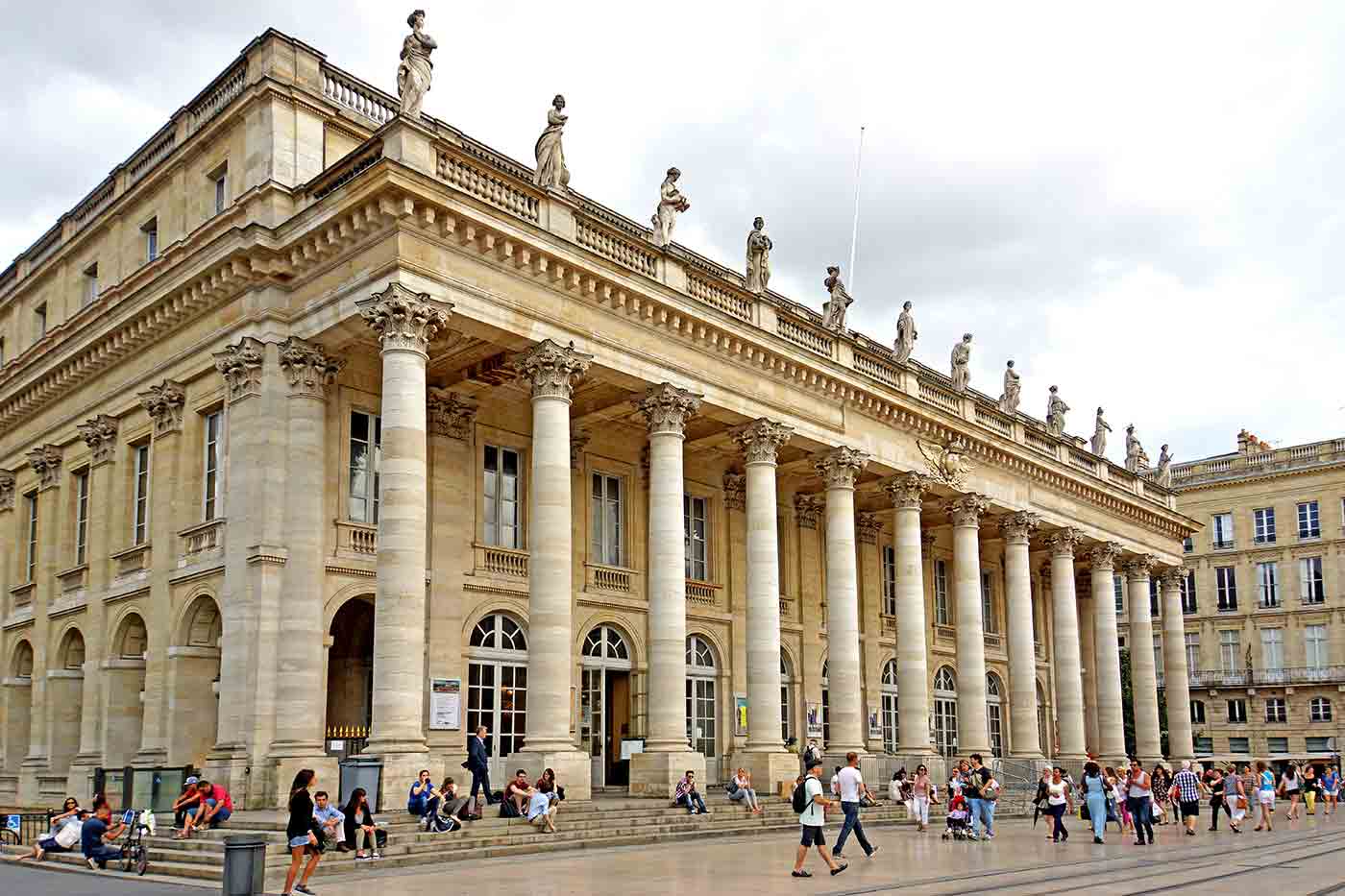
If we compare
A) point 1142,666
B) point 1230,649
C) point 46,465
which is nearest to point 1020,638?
point 1142,666

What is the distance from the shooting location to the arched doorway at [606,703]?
91.0ft

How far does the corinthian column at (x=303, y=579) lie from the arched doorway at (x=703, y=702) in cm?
1043

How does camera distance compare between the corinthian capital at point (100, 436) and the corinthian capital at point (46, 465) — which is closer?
the corinthian capital at point (100, 436)

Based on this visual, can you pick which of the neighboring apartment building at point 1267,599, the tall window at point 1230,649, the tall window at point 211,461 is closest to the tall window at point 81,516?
the tall window at point 211,461

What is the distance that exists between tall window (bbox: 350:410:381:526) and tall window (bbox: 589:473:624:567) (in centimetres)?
583

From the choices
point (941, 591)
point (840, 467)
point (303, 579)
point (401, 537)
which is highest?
point (840, 467)

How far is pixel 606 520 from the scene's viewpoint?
29031 millimetres

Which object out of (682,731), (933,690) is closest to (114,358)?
(682,731)

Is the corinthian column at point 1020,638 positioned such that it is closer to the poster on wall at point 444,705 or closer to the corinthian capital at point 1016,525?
the corinthian capital at point 1016,525

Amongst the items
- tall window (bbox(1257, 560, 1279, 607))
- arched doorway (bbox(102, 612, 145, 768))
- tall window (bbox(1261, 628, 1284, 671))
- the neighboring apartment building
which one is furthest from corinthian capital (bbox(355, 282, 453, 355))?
tall window (bbox(1261, 628, 1284, 671))

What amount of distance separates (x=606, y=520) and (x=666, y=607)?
4.84 meters

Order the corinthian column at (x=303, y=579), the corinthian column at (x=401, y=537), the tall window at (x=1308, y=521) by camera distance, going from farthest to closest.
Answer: the tall window at (x=1308, y=521) < the corinthian column at (x=303, y=579) < the corinthian column at (x=401, y=537)

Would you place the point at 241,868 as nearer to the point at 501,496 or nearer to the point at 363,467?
the point at 363,467

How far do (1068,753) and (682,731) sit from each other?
723 inches
